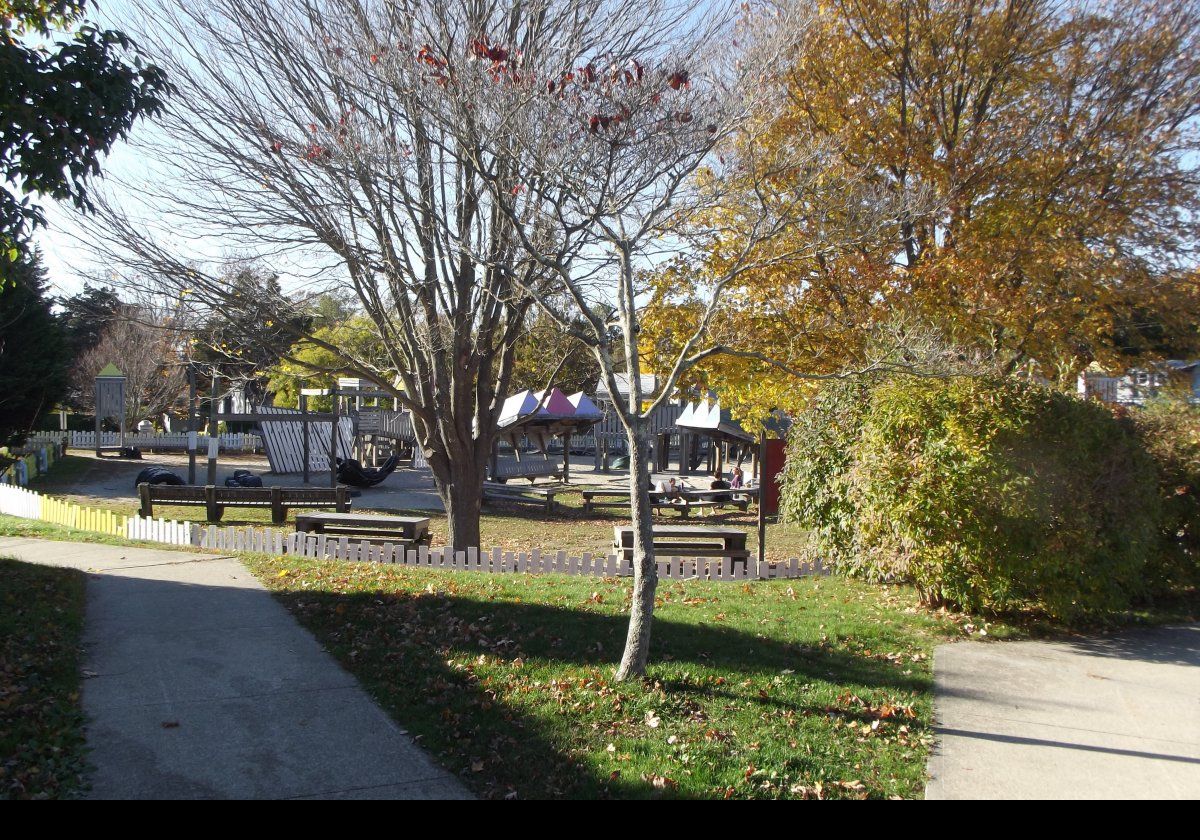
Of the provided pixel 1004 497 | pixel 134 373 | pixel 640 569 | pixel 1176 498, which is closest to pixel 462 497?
pixel 640 569

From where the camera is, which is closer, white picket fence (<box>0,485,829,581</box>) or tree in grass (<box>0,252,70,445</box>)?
white picket fence (<box>0,485,829,581</box>)

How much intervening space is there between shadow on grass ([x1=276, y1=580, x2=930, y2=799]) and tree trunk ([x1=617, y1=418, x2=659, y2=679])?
19 centimetres

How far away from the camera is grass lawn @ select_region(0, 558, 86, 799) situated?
4660 mm

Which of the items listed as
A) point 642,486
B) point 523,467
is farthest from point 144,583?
point 523,467

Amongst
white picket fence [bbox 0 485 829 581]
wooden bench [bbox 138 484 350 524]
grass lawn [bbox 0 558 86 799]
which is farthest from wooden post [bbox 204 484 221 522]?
grass lawn [bbox 0 558 86 799]

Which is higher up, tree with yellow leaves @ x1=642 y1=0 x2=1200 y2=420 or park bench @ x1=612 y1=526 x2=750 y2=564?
tree with yellow leaves @ x1=642 y1=0 x2=1200 y2=420

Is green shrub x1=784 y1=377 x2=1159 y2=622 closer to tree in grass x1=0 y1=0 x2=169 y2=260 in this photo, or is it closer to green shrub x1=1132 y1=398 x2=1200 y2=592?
green shrub x1=1132 y1=398 x2=1200 y2=592

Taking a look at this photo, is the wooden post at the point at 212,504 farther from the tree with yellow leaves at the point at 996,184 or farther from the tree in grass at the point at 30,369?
the tree with yellow leaves at the point at 996,184

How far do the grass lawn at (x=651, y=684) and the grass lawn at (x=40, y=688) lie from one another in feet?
5.85

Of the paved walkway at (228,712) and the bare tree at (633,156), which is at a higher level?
the bare tree at (633,156)

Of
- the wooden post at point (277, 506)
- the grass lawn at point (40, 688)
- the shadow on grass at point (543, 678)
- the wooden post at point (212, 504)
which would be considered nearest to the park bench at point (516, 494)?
Answer: the wooden post at point (277, 506)

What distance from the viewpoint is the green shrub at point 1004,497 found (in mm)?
7988

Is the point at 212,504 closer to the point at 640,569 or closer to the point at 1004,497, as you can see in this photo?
the point at 640,569
